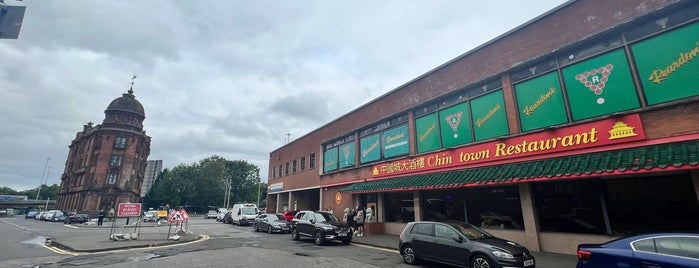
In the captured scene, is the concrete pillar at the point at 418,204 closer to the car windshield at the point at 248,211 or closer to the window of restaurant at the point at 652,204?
the window of restaurant at the point at 652,204

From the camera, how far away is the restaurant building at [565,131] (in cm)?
907

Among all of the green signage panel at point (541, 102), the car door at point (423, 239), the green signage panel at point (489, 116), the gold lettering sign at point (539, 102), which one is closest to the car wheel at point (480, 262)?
the car door at point (423, 239)

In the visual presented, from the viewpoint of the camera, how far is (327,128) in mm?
26953

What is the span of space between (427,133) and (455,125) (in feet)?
5.97

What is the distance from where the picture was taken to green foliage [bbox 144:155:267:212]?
77.7 meters

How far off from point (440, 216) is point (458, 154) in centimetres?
326

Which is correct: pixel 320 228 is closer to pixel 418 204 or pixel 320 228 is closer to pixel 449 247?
pixel 418 204

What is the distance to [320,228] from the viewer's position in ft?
47.3

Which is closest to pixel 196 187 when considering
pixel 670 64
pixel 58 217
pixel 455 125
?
pixel 58 217

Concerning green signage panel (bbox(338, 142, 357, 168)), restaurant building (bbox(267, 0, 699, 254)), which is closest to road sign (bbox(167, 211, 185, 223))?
restaurant building (bbox(267, 0, 699, 254))

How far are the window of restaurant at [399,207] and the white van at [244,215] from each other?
15618mm

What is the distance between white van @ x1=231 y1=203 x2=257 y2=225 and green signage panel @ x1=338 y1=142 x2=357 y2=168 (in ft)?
37.8

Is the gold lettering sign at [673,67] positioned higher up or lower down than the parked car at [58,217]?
higher up

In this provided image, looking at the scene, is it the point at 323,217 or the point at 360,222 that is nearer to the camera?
the point at 323,217
